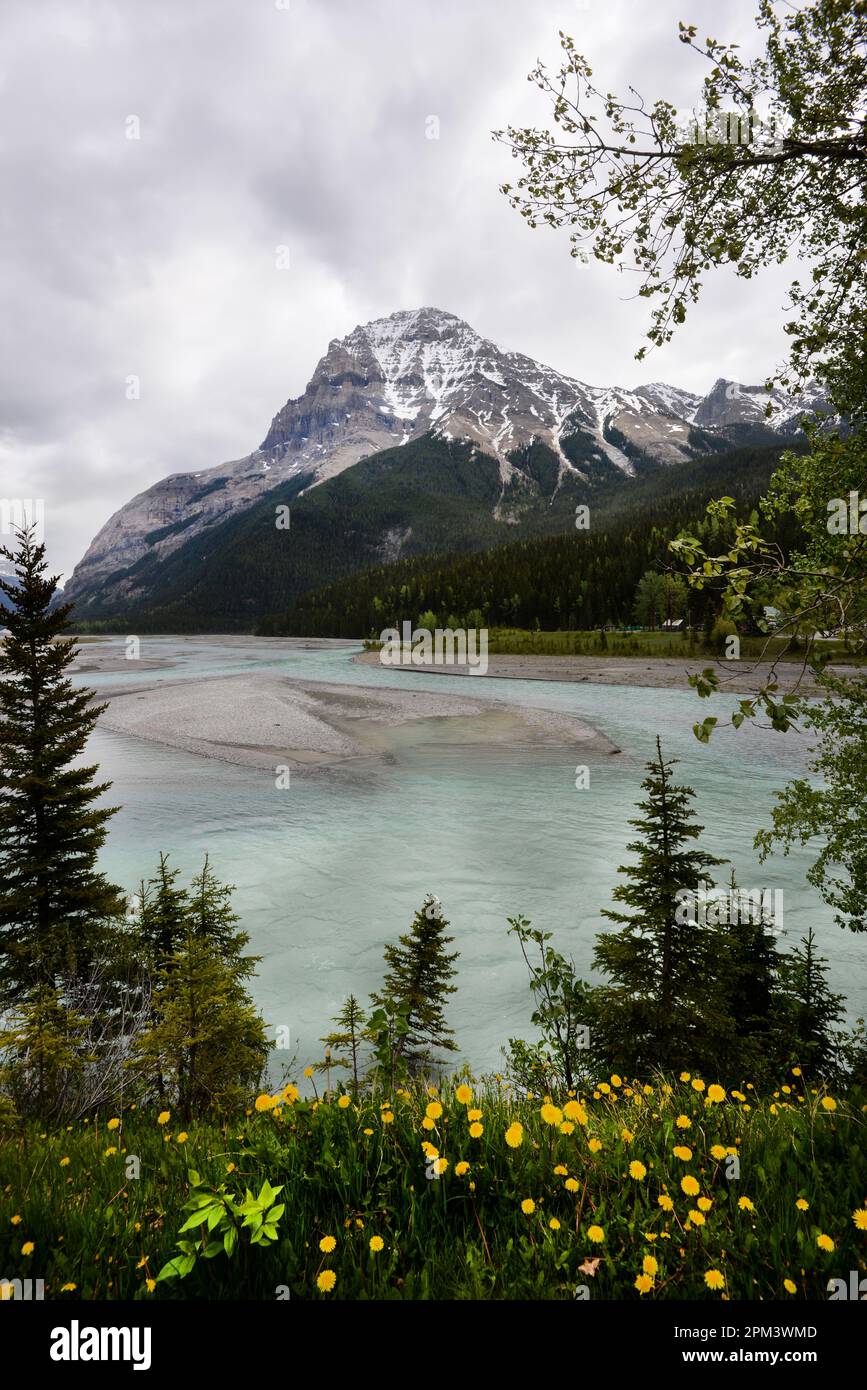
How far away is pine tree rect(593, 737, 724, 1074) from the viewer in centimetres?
750

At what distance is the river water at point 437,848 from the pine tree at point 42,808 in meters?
3.71

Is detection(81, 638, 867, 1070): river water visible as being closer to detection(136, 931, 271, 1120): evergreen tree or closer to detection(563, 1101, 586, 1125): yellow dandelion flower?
detection(136, 931, 271, 1120): evergreen tree

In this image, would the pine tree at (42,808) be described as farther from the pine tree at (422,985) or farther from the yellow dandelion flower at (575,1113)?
the yellow dandelion flower at (575,1113)

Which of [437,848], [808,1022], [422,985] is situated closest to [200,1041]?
[422,985]

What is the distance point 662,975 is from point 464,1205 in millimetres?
6165

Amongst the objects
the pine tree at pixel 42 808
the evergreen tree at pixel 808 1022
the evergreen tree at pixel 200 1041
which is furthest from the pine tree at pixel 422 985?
the pine tree at pixel 42 808

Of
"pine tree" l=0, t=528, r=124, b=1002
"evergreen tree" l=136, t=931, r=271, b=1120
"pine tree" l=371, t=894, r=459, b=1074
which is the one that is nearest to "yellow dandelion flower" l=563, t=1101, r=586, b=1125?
"evergreen tree" l=136, t=931, r=271, b=1120

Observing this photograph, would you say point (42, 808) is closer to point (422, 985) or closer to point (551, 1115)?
point (422, 985)

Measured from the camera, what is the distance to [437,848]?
60.8ft

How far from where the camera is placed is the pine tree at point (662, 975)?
295 inches
